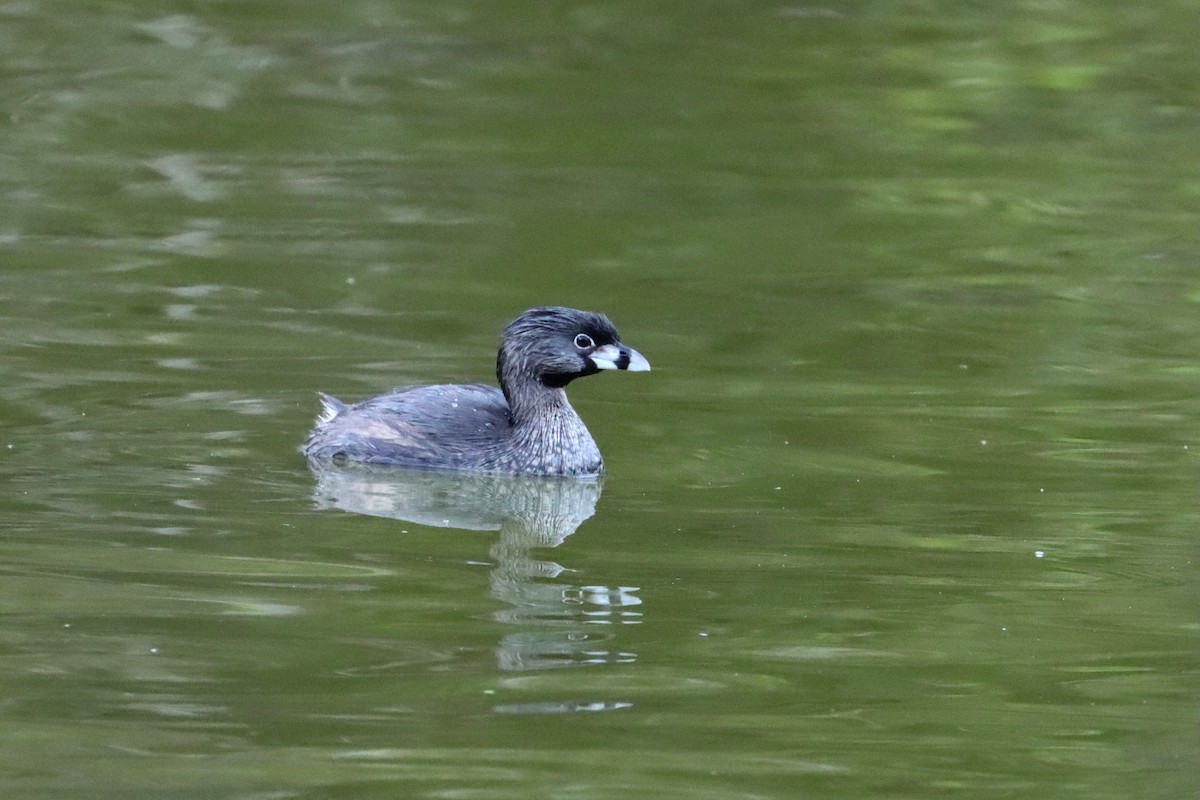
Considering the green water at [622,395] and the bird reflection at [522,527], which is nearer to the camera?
the green water at [622,395]

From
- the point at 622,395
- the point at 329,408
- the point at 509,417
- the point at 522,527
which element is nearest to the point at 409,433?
the point at 329,408

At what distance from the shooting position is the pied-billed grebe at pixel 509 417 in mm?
9672

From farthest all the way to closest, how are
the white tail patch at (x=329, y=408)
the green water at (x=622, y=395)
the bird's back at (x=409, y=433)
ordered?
1. the white tail patch at (x=329, y=408)
2. the bird's back at (x=409, y=433)
3. the green water at (x=622, y=395)

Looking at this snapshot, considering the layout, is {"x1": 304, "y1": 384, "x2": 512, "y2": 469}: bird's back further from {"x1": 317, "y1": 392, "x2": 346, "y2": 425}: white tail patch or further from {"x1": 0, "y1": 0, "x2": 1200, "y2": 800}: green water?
{"x1": 0, "y1": 0, "x2": 1200, "y2": 800}: green water

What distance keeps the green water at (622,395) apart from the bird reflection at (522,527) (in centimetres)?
3

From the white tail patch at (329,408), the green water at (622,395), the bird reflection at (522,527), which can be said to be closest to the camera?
the green water at (622,395)

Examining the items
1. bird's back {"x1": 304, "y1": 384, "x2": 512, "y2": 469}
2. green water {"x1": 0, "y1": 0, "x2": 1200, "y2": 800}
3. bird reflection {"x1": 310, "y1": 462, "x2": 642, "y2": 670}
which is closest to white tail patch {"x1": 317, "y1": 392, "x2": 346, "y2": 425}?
bird's back {"x1": 304, "y1": 384, "x2": 512, "y2": 469}

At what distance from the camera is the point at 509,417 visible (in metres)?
10.1

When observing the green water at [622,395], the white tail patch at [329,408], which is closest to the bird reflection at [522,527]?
the green water at [622,395]

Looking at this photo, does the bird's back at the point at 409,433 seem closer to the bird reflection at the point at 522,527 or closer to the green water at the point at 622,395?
the bird reflection at the point at 522,527

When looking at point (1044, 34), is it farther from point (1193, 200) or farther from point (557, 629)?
point (557, 629)

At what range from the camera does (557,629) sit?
7.21m

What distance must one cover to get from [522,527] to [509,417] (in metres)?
1.30

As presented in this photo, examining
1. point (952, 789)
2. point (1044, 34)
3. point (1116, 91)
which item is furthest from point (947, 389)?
point (1044, 34)
